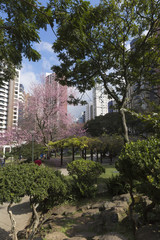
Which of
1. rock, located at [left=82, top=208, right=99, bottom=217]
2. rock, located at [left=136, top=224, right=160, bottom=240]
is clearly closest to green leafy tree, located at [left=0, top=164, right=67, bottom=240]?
rock, located at [left=82, top=208, right=99, bottom=217]

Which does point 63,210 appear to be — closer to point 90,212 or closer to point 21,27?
point 90,212

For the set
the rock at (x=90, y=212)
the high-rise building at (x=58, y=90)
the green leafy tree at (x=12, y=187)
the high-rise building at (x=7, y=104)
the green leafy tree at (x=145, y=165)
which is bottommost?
the rock at (x=90, y=212)

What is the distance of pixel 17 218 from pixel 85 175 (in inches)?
131

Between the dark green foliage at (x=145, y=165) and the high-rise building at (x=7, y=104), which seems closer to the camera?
the dark green foliage at (x=145, y=165)

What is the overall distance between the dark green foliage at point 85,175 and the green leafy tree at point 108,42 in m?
2.14

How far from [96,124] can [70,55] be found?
104 feet

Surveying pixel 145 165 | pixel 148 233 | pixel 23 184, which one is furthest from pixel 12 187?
pixel 148 233

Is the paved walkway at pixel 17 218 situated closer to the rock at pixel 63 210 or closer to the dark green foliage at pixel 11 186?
the rock at pixel 63 210

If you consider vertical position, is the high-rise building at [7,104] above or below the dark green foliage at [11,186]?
above

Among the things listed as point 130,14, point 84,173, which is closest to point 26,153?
point 84,173

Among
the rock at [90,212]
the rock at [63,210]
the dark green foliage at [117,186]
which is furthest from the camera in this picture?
the dark green foliage at [117,186]

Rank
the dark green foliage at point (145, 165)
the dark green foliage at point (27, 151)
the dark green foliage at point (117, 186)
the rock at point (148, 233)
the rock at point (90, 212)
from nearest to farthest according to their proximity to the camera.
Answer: the dark green foliage at point (145, 165), the rock at point (148, 233), the rock at point (90, 212), the dark green foliage at point (117, 186), the dark green foliage at point (27, 151)

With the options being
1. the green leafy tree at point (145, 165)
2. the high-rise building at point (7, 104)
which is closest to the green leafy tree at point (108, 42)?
the green leafy tree at point (145, 165)

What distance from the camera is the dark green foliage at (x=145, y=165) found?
3052 millimetres
